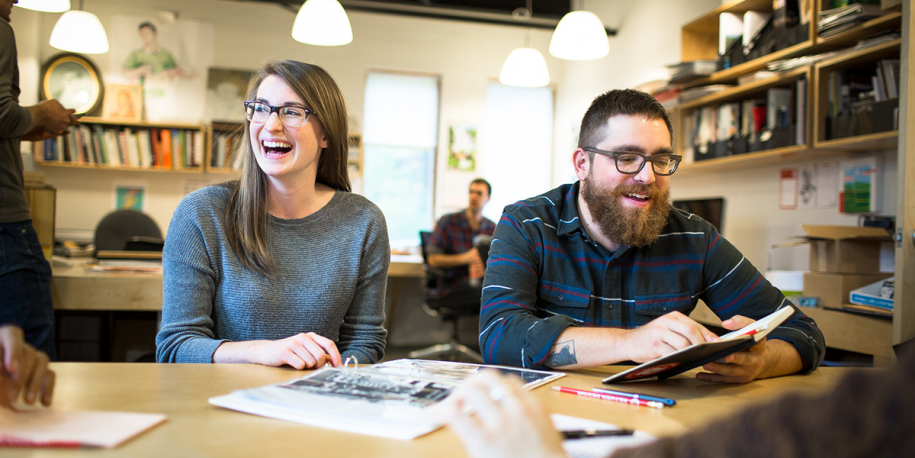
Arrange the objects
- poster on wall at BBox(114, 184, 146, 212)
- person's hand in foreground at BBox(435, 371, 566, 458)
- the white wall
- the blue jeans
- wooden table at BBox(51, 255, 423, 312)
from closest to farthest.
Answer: person's hand in foreground at BBox(435, 371, 566, 458)
the blue jeans
wooden table at BBox(51, 255, 423, 312)
the white wall
poster on wall at BBox(114, 184, 146, 212)

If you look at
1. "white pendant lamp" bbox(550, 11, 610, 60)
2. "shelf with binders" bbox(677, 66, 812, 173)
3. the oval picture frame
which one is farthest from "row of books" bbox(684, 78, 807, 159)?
the oval picture frame

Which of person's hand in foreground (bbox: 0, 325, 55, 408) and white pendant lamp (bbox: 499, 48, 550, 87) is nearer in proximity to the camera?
person's hand in foreground (bbox: 0, 325, 55, 408)

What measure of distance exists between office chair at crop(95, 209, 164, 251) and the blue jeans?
2152mm

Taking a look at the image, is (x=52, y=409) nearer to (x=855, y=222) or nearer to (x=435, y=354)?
(x=855, y=222)

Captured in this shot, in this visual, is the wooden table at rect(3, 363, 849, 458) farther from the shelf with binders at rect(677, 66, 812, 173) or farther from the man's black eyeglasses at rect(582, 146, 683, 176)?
the shelf with binders at rect(677, 66, 812, 173)

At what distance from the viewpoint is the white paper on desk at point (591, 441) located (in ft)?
2.18

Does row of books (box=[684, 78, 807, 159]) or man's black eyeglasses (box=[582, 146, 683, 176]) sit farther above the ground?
row of books (box=[684, 78, 807, 159])

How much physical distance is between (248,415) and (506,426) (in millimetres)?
376

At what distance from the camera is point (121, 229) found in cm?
424

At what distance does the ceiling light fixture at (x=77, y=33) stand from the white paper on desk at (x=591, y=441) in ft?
14.7

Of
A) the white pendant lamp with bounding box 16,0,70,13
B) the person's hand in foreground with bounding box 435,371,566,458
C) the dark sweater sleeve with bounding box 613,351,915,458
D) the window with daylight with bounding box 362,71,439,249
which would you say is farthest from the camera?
the window with daylight with bounding box 362,71,439,249

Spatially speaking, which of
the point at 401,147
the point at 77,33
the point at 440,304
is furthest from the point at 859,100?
the point at 77,33

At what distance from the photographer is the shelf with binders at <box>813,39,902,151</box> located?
239cm

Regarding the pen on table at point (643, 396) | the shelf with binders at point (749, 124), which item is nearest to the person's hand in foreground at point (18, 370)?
the pen on table at point (643, 396)
